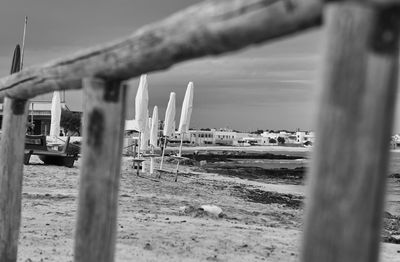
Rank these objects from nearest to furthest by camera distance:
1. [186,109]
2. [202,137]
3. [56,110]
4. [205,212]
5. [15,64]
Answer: [15,64] → [205,212] → [186,109] → [56,110] → [202,137]

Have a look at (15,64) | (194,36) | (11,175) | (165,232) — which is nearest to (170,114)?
(165,232)

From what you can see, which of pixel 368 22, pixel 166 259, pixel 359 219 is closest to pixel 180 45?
pixel 368 22

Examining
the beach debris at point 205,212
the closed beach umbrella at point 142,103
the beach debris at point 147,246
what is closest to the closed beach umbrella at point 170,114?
the closed beach umbrella at point 142,103

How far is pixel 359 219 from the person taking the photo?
1.55m

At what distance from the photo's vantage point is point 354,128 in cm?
155

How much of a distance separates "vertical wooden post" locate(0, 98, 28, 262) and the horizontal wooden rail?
1329 millimetres

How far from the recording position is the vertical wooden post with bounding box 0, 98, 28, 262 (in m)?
4.26

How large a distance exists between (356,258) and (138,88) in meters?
14.4

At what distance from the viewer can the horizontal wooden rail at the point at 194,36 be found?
179 centimetres

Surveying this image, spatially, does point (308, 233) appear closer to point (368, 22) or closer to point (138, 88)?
point (368, 22)

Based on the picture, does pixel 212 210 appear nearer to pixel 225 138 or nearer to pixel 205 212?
pixel 205 212

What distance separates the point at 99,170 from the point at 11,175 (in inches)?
75.2

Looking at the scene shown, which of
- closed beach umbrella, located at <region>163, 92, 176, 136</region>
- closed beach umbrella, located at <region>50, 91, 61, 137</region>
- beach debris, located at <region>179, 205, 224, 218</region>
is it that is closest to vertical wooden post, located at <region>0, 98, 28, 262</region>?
beach debris, located at <region>179, 205, 224, 218</region>

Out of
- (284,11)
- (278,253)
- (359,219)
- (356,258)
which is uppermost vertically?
(284,11)
